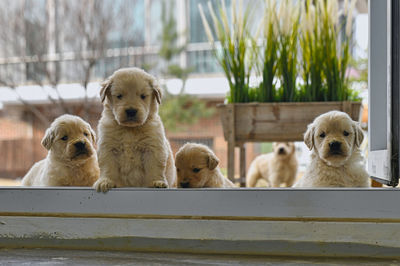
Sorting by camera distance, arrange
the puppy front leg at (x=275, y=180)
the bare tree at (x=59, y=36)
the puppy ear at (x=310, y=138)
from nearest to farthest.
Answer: the puppy ear at (x=310, y=138), the puppy front leg at (x=275, y=180), the bare tree at (x=59, y=36)

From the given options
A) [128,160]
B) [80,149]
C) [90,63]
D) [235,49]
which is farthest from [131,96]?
[90,63]

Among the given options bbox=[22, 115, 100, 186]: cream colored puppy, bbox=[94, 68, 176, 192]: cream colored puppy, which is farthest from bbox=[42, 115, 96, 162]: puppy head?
A: bbox=[94, 68, 176, 192]: cream colored puppy

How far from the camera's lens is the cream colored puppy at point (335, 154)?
1.62m

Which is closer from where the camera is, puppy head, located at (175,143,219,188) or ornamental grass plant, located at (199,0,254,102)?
puppy head, located at (175,143,219,188)

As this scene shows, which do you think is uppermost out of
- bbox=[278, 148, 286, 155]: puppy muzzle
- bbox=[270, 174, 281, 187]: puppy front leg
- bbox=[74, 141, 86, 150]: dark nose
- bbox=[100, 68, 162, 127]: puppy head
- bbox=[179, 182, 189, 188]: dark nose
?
bbox=[100, 68, 162, 127]: puppy head

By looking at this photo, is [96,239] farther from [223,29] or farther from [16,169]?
[16,169]

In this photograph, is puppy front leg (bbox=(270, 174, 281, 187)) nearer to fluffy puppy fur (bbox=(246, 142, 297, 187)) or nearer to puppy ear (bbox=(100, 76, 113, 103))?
fluffy puppy fur (bbox=(246, 142, 297, 187))

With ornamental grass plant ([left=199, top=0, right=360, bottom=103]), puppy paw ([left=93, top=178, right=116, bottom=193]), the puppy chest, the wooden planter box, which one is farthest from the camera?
ornamental grass plant ([left=199, top=0, right=360, bottom=103])

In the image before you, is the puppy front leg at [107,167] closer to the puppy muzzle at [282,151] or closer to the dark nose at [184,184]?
the dark nose at [184,184]

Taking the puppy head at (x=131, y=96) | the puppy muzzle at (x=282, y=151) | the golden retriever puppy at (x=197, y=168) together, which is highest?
the puppy head at (x=131, y=96)

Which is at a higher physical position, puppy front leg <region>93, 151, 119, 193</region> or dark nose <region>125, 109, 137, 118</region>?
dark nose <region>125, 109, 137, 118</region>

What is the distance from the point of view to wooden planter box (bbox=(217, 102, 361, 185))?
2.20 metres

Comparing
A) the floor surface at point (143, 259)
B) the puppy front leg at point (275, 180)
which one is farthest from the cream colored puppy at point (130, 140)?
the puppy front leg at point (275, 180)

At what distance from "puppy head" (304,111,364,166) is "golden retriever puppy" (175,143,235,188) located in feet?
1.31
